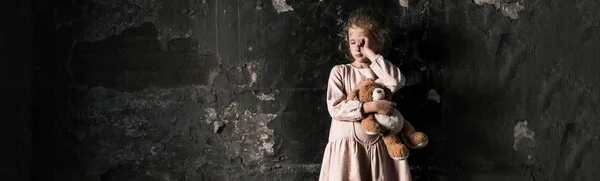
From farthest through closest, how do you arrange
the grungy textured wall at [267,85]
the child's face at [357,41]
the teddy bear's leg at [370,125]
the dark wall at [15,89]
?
the grungy textured wall at [267,85], the dark wall at [15,89], the child's face at [357,41], the teddy bear's leg at [370,125]

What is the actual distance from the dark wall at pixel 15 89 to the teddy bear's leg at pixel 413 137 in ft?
4.37

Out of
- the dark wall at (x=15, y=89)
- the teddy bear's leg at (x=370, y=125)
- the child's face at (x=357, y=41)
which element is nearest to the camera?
the teddy bear's leg at (x=370, y=125)

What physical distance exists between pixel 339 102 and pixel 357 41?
21cm

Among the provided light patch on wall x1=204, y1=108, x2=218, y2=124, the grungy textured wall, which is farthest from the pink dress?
light patch on wall x1=204, y1=108, x2=218, y2=124

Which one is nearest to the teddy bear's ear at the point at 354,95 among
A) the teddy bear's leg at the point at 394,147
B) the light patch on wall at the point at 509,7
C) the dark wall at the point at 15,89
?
the teddy bear's leg at the point at 394,147

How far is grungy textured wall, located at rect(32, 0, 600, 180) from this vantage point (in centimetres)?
238

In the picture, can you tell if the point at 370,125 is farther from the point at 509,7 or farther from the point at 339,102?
the point at 509,7

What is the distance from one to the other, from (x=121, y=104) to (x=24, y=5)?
19.4 inches

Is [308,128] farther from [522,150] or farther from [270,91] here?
[522,150]

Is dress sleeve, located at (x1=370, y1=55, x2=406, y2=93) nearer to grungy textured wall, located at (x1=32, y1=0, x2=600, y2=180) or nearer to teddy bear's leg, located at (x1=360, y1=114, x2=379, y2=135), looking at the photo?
teddy bear's leg, located at (x1=360, y1=114, x2=379, y2=135)

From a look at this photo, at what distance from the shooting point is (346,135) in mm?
2113

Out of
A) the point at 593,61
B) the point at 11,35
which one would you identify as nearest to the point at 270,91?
the point at 11,35

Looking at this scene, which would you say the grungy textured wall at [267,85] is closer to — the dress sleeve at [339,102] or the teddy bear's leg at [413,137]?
the dress sleeve at [339,102]

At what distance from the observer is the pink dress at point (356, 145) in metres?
2.08
